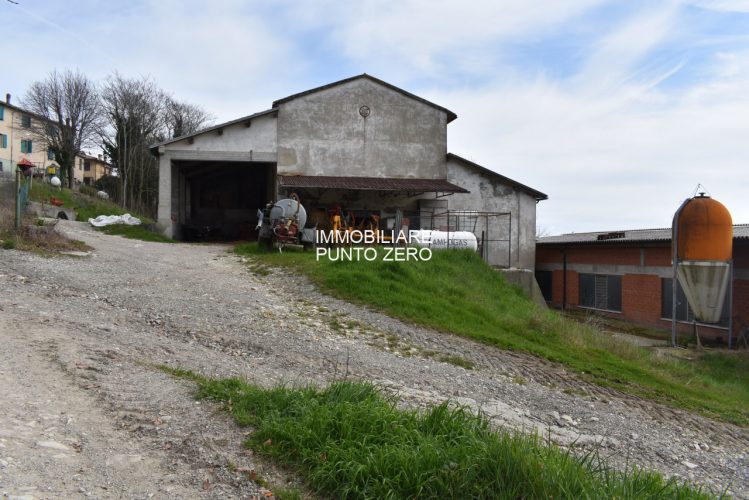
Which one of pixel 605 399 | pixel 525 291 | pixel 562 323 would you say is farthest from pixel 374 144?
pixel 605 399

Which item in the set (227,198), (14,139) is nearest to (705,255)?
(227,198)

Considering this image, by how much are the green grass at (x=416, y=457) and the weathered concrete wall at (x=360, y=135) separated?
18329mm

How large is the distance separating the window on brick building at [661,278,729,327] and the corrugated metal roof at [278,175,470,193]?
8.32 metres

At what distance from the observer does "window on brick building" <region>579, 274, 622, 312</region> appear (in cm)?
2266

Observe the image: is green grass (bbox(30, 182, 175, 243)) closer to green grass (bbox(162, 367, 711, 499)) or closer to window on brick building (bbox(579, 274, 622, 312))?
green grass (bbox(162, 367, 711, 499))

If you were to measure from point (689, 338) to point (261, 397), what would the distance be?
17659mm

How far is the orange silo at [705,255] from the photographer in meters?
14.3

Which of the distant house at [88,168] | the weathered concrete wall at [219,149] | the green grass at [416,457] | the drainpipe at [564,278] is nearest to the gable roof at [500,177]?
the drainpipe at [564,278]

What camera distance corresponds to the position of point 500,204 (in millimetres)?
23203

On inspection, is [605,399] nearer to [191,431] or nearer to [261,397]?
[261,397]

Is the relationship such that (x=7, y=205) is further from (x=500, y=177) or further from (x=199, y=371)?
(x=500, y=177)

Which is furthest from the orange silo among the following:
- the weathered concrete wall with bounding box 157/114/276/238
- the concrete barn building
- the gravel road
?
the weathered concrete wall with bounding box 157/114/276/238

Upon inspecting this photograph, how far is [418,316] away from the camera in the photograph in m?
11.2

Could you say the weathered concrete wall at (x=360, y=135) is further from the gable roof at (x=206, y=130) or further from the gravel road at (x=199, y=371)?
the gravel road at (x=199, y=371)
